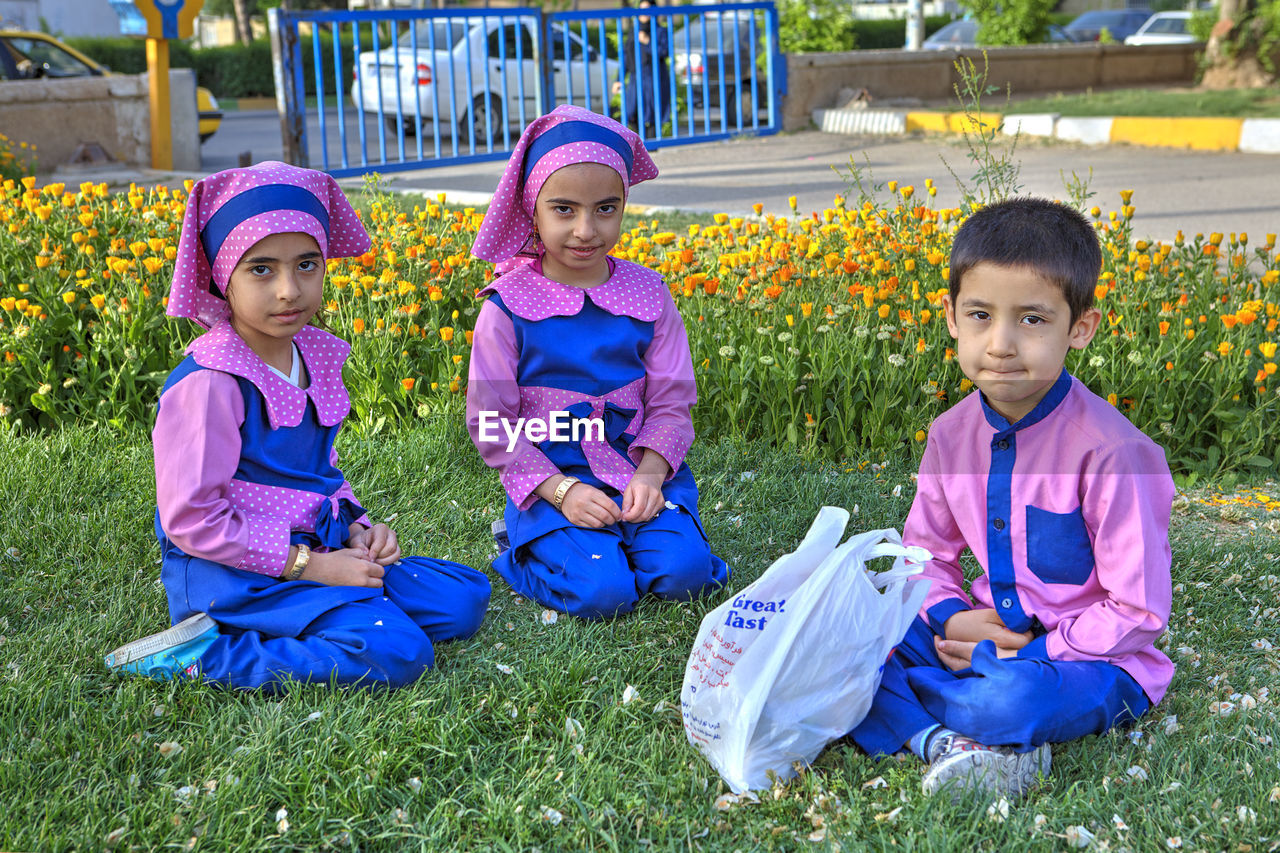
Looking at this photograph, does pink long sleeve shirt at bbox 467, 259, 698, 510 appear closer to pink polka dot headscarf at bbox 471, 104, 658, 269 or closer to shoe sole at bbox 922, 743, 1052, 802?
pink polka dot headscarf at bbox 471, 104, 658, 269

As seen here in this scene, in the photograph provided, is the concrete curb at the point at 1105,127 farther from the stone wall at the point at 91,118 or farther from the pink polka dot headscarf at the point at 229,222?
the pink polka dot headscarf at the point at 229,222

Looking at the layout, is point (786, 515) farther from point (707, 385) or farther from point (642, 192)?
point (642, 192)

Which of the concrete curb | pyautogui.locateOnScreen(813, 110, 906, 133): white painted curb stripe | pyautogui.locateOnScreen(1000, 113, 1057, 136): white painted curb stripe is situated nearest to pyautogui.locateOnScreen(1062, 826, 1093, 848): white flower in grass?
the concrete curb

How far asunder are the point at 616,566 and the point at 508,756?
67 centimetres

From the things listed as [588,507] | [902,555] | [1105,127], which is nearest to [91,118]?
[588,507]

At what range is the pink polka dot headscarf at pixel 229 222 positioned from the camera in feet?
7.61

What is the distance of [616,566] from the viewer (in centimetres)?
271

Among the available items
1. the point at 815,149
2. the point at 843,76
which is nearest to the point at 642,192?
the point at 815,149

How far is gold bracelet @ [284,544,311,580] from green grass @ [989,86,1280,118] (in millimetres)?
12415

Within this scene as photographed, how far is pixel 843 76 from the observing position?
579 inches

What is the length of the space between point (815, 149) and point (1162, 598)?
10.5 metres

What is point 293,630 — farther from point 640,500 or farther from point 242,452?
point 640,500

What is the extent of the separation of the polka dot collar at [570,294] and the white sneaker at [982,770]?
1.34 metres

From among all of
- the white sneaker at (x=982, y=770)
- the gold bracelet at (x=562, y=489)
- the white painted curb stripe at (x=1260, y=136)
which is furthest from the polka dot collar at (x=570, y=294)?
the white painted curb stripe at (x=1260, y=136)
